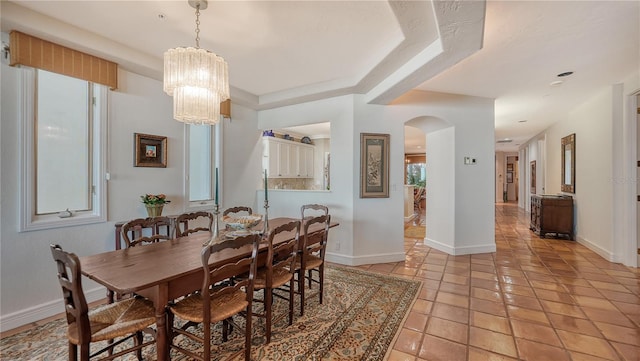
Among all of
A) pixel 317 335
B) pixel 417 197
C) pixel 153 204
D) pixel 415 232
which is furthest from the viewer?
pixel 417 197

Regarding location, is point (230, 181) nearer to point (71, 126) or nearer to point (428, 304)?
point (71, 126)

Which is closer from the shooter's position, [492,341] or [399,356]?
[399,356]

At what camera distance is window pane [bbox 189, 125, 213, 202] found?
3901 mm

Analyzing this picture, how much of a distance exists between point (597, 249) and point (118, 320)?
631 centimetres

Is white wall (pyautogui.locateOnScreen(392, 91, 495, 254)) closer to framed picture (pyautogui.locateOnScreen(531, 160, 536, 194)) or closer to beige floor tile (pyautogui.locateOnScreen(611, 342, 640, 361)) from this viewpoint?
beige floor tile (pyautogui.locateOnScreen(611, 342, 640, 361))

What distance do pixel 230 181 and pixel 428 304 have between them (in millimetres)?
3283

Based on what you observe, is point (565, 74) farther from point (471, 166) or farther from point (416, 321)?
point (416, 321)

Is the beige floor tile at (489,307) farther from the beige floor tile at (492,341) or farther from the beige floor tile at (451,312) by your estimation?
the beige floor tile at (492,341)

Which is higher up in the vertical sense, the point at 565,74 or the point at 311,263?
the point at 565,74

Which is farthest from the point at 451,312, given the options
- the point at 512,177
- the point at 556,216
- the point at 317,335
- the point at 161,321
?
the point at 512,177

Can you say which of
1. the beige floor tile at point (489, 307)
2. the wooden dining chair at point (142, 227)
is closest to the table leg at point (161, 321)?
the wooden dining chair at point (142, 227)

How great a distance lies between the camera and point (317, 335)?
2.18 m

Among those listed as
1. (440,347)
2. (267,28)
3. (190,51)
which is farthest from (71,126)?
(440,347)

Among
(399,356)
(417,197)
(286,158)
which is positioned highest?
(286,158)
